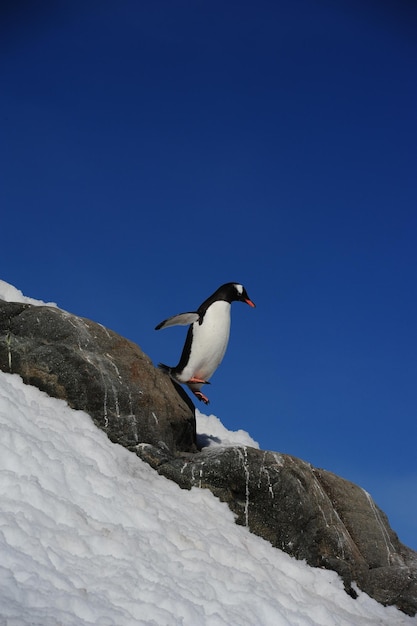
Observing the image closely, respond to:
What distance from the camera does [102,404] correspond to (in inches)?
352

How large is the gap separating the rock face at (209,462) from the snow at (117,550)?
0.22 metres

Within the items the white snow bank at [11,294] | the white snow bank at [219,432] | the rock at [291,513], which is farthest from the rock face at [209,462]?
the white snow bank at [11,294]

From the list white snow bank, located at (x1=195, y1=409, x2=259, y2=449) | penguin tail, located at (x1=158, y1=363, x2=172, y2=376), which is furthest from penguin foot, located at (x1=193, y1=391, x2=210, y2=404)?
white snow bank, located at (x1=195, y1=409, x2=259, y2=449)

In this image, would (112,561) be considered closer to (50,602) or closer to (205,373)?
(50,602)

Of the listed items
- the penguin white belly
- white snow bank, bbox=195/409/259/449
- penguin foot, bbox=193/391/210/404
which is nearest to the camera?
the penguin white belly

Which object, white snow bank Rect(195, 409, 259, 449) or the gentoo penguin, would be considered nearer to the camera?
the gentoo penguin

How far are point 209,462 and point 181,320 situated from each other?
3.39 meters

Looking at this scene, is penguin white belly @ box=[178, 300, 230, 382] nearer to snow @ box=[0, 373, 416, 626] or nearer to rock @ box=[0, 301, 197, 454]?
rock @ box=[0, 301, 197, 454]

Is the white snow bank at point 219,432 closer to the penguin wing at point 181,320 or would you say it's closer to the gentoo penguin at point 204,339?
the gentoo penguin at point 204,339

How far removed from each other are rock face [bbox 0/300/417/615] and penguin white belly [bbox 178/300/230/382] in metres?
1.76

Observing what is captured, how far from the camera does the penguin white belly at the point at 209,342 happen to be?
11.5 meters

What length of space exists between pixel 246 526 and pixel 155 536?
7.01 ft

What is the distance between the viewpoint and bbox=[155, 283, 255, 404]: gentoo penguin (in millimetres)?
11562

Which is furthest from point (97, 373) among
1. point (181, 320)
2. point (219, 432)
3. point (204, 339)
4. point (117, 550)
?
point (219, 432)
